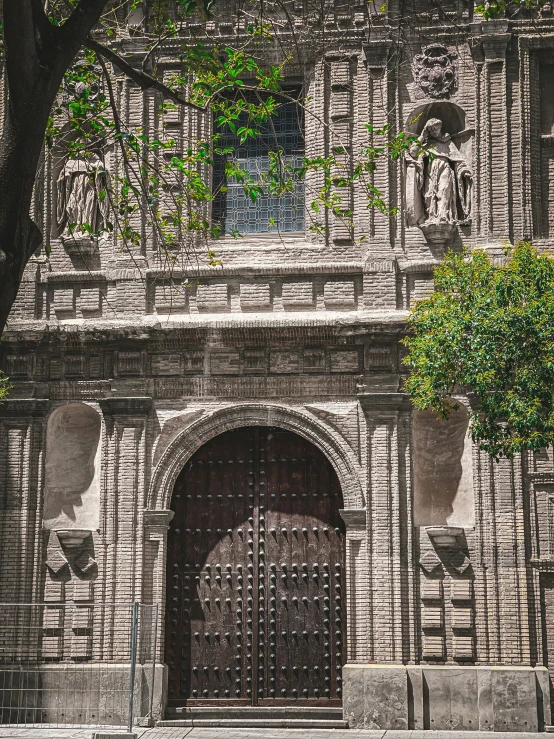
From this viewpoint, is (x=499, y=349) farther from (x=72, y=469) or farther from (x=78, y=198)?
(x=78, y=198)

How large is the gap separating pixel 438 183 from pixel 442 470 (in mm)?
4119

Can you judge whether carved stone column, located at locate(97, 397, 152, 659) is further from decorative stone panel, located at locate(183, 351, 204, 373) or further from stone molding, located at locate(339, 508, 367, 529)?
stone molding, located at locate(339, 508, 367, 529)

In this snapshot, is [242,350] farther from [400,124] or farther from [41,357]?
[400,124]

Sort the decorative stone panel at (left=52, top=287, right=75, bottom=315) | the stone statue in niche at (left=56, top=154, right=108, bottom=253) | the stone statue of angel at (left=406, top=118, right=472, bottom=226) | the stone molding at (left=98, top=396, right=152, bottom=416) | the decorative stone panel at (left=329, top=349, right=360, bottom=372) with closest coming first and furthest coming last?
1. the decorative stone panel at (left=329, top=349, right=360, bottom=372)
2. the stone molding at (left=98, top=396, right=152, bottom=416)
3. the stone statue of angel at (left=406, top=118, right=472, bottom=226)
4. the decorative stone panel at (left=52, top=287, right=75, bottom=315)
5. the stone statue in niche at (left=56, top=154, right=108, bottom=253)

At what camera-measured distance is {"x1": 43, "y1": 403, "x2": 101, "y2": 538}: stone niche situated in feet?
58.0

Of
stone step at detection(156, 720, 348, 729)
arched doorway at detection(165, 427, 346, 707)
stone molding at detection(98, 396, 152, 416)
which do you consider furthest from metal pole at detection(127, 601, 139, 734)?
stone molding at detection(98, 396, 152, 416)

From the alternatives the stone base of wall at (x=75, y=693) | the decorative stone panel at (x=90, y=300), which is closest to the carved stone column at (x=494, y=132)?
the decorative stone panel at (x=90, y=300)

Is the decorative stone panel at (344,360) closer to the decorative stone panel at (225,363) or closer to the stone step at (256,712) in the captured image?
the decorative stone panel at (225,363)

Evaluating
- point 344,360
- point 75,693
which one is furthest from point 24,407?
point 344,360

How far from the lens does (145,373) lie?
17703 mm

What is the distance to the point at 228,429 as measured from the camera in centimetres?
1756

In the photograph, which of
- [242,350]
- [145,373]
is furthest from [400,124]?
[145,373]

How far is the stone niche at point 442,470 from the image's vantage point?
17156 mm

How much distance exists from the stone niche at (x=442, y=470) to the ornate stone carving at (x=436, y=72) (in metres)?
4.69
